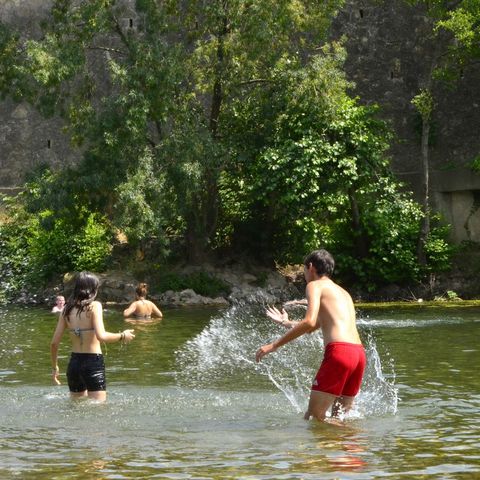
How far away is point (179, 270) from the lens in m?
30.3

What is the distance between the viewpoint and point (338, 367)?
1001 cm

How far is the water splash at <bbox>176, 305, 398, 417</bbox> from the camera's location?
12.6 metres

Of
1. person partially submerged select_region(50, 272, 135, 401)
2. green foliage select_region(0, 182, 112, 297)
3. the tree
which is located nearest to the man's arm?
person partially submerged select_region(50, 272, 135, 401)

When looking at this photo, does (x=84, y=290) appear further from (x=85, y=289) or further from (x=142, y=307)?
(x=142, y=307)

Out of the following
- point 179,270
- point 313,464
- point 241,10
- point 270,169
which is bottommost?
point 313,464

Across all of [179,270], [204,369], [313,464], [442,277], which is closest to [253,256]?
[179,270]

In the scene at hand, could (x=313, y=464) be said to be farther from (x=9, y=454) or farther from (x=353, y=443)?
(x=9, y=454)

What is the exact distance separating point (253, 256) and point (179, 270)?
84.7 inches

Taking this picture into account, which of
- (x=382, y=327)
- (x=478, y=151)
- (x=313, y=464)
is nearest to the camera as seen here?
(x=313, y=464)

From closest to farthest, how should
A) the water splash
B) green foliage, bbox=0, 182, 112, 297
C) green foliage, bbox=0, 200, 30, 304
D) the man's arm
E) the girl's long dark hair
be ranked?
the man's arm < the girl's long dark hair < the water splash < green foliage, bbox=0, 182, 112, 297 < green foliage, bbox=0, 200, 30, 304

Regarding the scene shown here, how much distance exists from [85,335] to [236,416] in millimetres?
1637

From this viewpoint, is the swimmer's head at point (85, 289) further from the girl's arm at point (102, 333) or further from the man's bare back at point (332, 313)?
the man's bare back at point (332, 313)

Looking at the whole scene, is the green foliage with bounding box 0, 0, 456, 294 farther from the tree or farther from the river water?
the river water

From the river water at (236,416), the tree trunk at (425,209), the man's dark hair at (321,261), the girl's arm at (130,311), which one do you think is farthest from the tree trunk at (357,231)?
the man's dark hair at (321,261)
